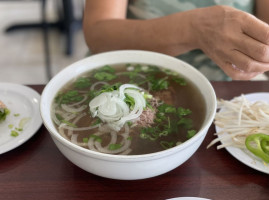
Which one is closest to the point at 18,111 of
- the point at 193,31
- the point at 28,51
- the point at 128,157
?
the point at 128,157

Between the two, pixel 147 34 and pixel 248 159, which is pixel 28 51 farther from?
pixel 248 159

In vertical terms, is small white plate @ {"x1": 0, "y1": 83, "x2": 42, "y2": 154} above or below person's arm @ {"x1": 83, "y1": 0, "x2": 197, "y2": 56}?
below

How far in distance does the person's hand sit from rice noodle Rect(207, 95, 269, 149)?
0.11 metres

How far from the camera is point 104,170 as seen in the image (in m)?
0.67

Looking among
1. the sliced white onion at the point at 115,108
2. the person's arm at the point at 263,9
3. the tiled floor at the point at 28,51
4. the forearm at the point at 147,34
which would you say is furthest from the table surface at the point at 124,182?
the tiled floor at the point at 28,51

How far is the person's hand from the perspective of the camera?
89cm

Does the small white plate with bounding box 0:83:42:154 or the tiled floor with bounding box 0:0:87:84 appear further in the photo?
the tiled floor with bounding box 0:0:87:84

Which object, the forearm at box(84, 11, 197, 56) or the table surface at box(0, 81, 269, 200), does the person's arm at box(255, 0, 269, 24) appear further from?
the table surface at box(0, 81, 269, 200)

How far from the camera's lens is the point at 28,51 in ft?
10.7

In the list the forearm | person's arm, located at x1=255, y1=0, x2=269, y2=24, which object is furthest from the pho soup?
person's arm, located at x1=255, y1=0, x2=269, y2=24

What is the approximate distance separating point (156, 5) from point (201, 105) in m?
0.75

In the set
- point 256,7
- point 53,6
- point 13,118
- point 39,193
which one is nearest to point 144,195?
point 39,193

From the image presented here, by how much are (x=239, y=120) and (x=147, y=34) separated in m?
0.53

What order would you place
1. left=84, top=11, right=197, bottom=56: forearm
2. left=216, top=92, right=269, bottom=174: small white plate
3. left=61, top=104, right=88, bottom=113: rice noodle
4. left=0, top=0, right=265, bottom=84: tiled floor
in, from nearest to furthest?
left=216, top=92, right=269, bottom=174: small white plate < left=61, top=104, right=88, bottom=113: rice noodle < left=84, top=11, right=197, bottom=56: forearm < left=0, top=0, right=265, bottom=84: tiled floor
